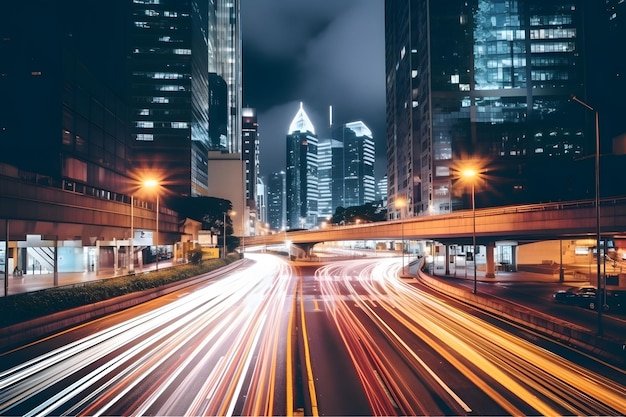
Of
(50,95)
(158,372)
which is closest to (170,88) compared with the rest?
(50,95)

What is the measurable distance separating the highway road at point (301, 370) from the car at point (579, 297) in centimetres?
931

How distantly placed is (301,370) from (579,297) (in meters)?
23.8

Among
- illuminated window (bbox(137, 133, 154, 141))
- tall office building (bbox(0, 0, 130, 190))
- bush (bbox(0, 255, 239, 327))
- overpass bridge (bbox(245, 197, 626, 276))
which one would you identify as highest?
illuminated window (bbox(137, 133, 154, 141))

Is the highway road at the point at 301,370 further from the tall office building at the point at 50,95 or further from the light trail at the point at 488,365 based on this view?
the tall office building at the point at 50,95

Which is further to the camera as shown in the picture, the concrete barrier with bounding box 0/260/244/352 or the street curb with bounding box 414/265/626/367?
the concrete barrier with bounding box 0/260/244/352

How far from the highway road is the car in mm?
9306

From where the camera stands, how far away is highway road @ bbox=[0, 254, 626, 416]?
10.2m

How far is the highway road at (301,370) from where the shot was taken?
401 inches

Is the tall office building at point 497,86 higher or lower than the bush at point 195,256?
higher

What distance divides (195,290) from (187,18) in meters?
107

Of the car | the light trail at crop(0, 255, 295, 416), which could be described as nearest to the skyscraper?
the light trail at crop(0, 255, 295, 416)

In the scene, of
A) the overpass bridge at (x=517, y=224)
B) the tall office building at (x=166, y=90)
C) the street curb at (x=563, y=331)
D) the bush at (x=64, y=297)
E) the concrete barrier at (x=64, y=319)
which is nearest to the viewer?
the street curb at (x=563, y=331)

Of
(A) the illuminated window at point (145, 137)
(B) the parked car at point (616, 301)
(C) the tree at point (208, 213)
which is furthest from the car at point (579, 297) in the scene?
(A) the illuminated window at point (145, 137)

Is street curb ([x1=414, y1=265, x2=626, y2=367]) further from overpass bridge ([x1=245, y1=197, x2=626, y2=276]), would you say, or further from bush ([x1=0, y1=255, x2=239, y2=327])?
bush ([x1=0, y1=255, x2=239, y2=327])
